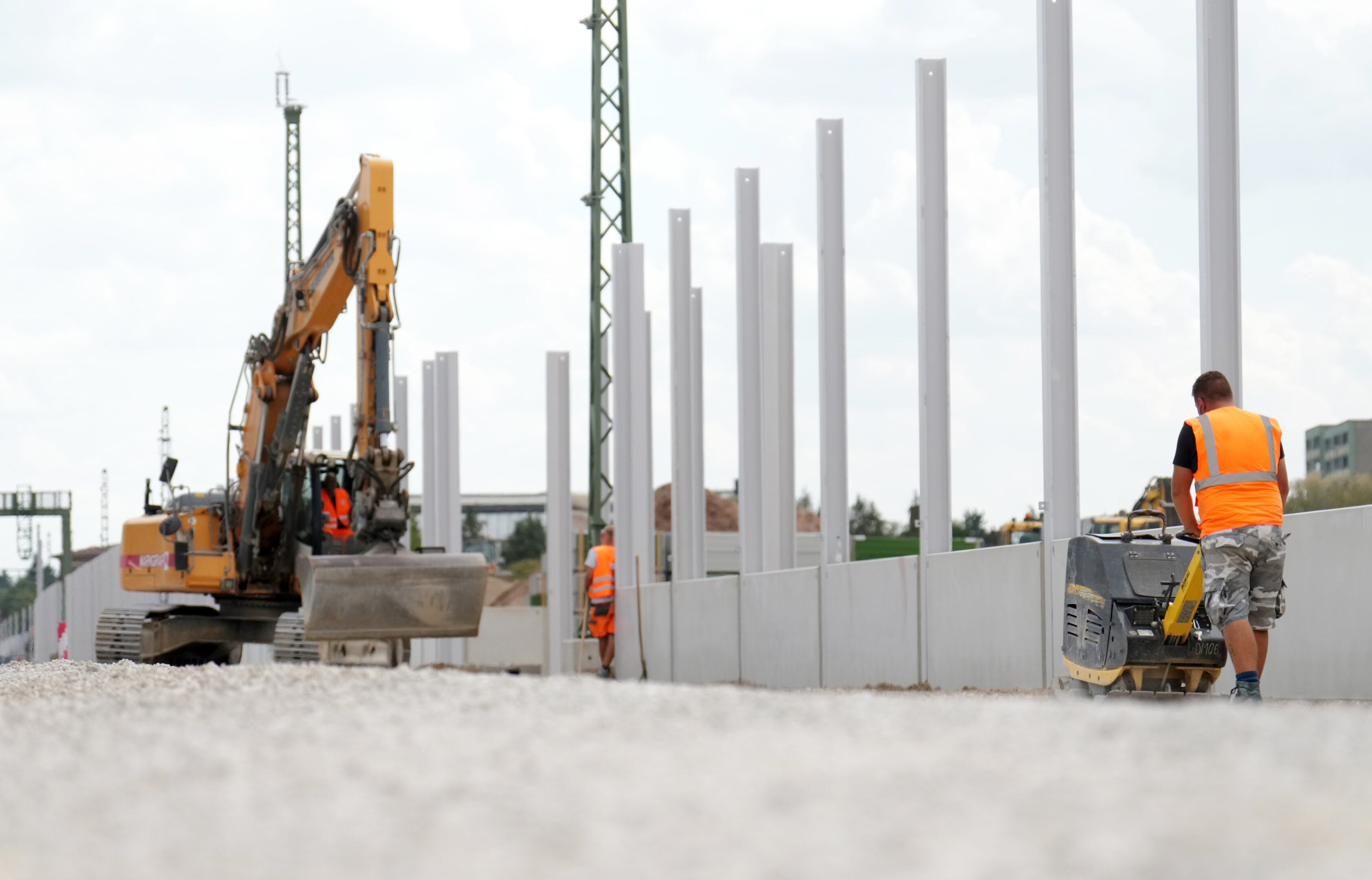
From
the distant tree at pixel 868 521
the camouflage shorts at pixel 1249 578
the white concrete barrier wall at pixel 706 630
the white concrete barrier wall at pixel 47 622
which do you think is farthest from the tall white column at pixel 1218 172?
the distant tree at pixel 868 521

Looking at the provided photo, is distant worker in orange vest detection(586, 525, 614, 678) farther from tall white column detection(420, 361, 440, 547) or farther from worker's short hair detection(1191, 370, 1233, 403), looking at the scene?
worker's short hair detection(1191, 370, 1233, 403)

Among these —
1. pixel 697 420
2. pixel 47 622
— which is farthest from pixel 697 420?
pixel 47 622

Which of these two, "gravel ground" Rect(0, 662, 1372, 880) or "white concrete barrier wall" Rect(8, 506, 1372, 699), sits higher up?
"gravel ground" Rect(0, 662, 1372, 880)

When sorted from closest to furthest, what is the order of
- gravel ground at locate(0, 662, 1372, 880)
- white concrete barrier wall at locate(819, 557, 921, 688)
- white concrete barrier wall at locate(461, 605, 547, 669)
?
gravel ground at locate(0, 662, 1372, 880), white concrete barrier wall at locate(819, 557, 921, 688), white concrete barrier wall at locate(461, 605, 547, 669)

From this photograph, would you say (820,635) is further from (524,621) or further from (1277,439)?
(524,621)

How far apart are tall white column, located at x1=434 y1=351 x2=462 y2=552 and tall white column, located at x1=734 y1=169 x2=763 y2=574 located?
40.0 feet

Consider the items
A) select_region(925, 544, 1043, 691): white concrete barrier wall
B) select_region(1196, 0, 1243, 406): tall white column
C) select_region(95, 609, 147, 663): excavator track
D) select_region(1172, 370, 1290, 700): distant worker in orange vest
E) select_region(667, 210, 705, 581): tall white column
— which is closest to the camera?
select_region(1172, 370, 1290, 700): distant worker in orange vest

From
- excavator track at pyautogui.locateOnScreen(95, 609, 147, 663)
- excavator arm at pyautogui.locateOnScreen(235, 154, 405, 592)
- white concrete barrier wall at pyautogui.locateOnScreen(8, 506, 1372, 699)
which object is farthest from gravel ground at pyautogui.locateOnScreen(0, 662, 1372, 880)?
excavator track at pyautogui.locateOnScreen(95, 609, 147, 663)

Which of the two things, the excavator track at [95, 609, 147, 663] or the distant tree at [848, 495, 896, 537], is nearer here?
the excavator track at [95, 609, 147, 663]

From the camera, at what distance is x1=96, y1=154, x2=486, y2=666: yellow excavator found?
1416 cm

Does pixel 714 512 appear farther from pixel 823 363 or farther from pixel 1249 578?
pixel 1249 578

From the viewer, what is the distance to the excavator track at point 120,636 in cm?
1930

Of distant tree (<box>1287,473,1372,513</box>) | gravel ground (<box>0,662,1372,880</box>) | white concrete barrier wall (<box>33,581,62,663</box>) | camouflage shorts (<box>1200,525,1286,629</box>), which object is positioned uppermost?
distant tree (<box>1287,473,1372,513</box>)

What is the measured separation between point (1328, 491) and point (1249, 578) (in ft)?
61.8
